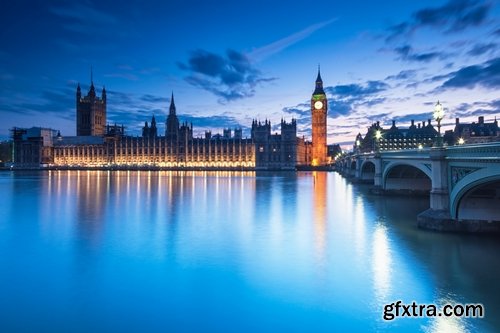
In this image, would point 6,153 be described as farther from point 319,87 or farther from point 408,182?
point 408,182

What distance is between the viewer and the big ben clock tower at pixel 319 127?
6654 inches

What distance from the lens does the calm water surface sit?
11.7 meters

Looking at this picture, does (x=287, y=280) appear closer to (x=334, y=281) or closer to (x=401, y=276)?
(x=334, y=281)

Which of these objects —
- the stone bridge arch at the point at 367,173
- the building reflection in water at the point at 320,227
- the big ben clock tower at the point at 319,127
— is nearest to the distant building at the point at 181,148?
the big ben clock tower at the point at 319,127

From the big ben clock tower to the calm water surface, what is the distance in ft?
461

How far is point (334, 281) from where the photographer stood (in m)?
15.4

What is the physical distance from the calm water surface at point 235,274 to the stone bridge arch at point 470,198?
1.64m

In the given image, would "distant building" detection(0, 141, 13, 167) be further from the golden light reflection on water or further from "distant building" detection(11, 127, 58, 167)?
the golden light reflection on water

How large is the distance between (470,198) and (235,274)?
13.0 m

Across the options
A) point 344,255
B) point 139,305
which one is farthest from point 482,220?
point 139,305

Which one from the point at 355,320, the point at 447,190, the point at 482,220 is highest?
the point at 447,190

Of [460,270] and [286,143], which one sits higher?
[286,143]

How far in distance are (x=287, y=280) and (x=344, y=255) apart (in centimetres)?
491

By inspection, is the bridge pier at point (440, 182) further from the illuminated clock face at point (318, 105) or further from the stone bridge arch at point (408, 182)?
the illuminated clock face at point (318, 105)
